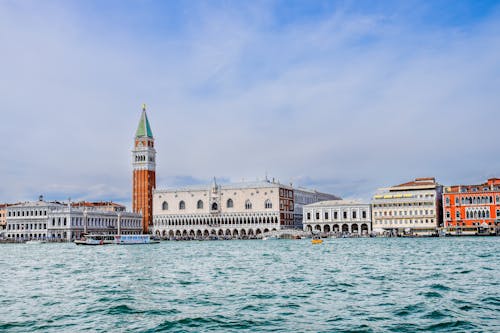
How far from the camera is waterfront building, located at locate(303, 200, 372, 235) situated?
9575cm

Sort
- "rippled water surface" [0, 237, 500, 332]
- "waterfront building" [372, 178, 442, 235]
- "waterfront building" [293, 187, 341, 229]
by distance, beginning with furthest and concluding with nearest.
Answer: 1. "waterfront building" [293, 187, 341, 229]
2. "waterfront building" [372, 178, 442, 235]
3. "rippled water surface" [0, 237, 500, 332]

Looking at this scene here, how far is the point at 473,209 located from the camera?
85000 mm

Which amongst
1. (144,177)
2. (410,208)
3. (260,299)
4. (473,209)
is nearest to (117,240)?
(144,177)

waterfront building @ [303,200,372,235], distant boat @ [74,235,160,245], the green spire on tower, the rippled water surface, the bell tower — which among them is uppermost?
the green spire on tower

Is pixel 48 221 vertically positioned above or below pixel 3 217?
below

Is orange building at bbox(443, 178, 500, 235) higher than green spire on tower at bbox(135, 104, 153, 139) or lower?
lower

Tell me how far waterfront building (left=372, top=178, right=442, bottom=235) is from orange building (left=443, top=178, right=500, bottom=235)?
2.79 meters

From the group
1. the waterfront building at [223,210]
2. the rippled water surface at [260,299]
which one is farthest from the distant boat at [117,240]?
the rippled water surface at [260,299]

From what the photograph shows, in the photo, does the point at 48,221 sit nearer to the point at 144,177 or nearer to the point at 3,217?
the point at 3,217

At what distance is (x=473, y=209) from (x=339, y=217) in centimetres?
2045

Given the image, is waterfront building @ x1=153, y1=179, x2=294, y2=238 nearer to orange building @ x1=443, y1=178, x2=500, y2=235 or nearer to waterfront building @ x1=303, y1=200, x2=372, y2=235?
waterfront building @ x1=303, y1=200, x2=372, y2=235

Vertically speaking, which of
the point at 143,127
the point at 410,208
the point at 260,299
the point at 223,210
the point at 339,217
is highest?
the point at 143,127

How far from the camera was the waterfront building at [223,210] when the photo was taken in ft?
329

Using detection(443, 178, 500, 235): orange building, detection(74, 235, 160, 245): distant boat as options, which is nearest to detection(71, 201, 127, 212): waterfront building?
detection(74, 235, 160, 245): distant boat
